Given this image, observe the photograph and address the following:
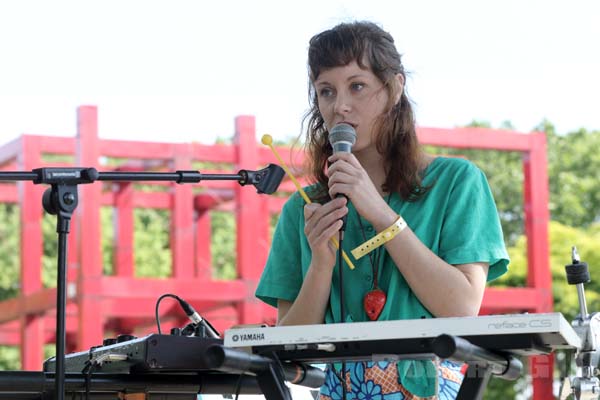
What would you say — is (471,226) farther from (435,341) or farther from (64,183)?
(64,183)

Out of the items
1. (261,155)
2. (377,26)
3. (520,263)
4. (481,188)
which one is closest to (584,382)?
(481,188)

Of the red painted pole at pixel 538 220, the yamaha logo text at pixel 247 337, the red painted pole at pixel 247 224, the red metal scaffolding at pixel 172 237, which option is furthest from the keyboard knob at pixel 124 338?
the red painted pole at pixel 538 220

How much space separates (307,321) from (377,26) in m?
0.75

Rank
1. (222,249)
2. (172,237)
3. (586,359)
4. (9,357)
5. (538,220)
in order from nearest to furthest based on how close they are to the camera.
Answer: (586,359)
(172,237)
(538,220)
(9,357)
(222,249)

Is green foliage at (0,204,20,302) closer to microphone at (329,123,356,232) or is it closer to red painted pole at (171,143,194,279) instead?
red painted pole at (171,143,194,279)

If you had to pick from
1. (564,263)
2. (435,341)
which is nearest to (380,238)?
(435,341)

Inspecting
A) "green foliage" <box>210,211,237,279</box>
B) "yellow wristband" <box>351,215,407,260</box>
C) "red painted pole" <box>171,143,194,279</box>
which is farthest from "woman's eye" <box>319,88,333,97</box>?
"green foliage" <box>210,211,237,279</box>

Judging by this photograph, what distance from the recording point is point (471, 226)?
2.44 m

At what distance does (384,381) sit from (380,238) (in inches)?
12.1

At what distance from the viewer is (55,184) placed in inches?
103

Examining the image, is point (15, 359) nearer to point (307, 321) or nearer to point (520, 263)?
point (520, 263)

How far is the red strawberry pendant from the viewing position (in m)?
2.39

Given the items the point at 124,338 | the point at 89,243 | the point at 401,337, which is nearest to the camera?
the point at 401,337

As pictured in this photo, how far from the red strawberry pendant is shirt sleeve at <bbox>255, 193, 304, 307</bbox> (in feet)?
0.95
